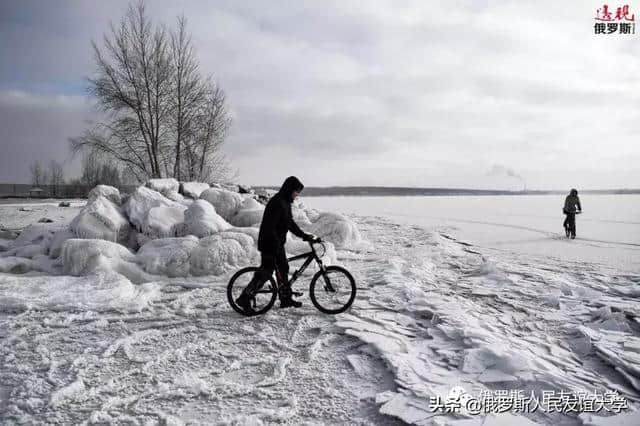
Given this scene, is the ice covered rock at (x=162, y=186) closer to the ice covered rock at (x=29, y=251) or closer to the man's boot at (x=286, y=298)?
the ice covered rock at (x=29, y=251)

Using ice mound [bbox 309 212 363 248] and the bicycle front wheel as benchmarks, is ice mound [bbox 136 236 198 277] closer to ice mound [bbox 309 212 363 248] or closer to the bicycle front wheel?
the bicycle front wheel

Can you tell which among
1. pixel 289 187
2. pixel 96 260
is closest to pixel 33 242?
pixel 96 260

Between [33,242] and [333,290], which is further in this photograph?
[33,242]

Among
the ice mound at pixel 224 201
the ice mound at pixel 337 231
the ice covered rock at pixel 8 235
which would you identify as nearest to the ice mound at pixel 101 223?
the ice mound at pixel 224 201

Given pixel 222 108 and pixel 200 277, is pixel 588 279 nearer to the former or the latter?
pixel 200 277

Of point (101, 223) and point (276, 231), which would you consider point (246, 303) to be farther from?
point (101, 223)

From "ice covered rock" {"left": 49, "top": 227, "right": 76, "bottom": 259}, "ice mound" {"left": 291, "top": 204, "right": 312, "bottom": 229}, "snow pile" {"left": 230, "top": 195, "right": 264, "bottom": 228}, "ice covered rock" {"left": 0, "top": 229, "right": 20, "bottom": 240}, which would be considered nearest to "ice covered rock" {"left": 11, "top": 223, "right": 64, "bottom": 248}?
"ice covered rock" {"left": 49, "top": 227, "right": 76, "bottom": 259}

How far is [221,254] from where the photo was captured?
9.03 metres

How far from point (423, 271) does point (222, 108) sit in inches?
932

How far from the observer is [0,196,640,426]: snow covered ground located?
3654 millimetres

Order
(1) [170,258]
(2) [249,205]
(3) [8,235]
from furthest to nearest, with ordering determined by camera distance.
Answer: (2) [249,205] < (3) [8,235] < (1) [170,258]

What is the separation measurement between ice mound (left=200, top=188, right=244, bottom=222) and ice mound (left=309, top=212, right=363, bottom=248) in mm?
2714

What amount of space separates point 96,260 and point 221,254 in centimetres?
247

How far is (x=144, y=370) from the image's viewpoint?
14.4ft
